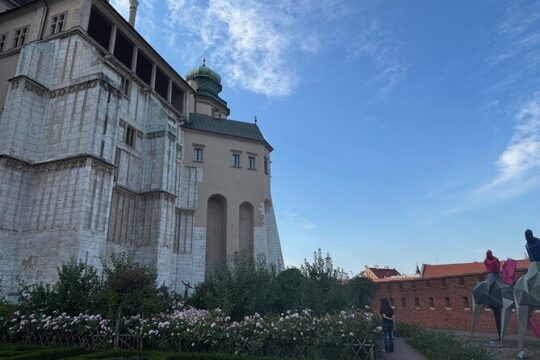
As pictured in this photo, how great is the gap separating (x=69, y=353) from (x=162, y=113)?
18.7 meters

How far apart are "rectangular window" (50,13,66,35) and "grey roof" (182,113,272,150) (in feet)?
36.1

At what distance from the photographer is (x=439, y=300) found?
23234 mm

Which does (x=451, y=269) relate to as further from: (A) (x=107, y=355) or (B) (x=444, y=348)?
(A) (x=107, y=355)

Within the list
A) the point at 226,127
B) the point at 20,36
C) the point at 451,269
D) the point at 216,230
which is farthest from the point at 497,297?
the point at 451,269

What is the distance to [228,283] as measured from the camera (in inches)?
605

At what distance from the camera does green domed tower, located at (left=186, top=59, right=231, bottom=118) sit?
39.2 m

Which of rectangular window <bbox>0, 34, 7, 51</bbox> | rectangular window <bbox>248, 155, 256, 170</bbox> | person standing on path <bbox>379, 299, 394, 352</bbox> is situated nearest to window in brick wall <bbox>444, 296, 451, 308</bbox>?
person standing on path <bbox>379, 299, 394, 352</bbox>

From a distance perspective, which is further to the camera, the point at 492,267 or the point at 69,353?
the point at 492,267

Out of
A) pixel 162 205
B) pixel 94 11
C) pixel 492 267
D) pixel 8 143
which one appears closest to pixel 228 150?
pixel 162 205

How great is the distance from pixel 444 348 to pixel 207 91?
34955 millimetres

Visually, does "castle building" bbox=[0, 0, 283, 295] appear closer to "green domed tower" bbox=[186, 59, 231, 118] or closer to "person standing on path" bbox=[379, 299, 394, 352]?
"green domed tower" bbox=[186, 59, 231, 118]

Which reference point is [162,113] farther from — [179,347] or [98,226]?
[179,347]

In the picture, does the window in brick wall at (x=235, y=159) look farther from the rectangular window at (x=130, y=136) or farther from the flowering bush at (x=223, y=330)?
the flowering bush at (x=223, y=330)

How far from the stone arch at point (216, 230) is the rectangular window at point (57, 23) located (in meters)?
15.0
